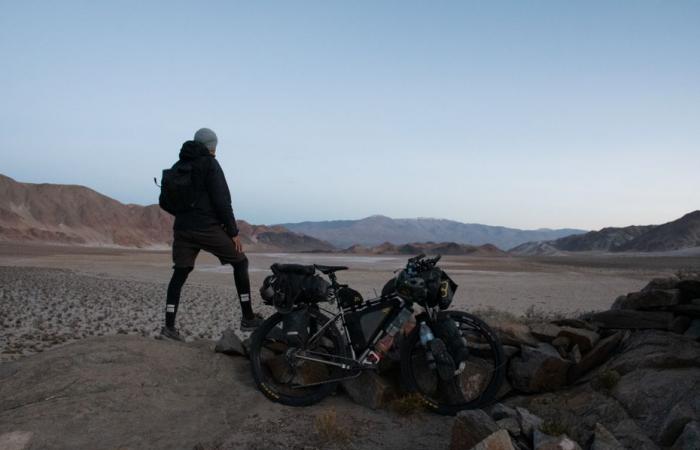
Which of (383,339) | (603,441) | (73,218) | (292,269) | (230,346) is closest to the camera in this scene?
(603,441)

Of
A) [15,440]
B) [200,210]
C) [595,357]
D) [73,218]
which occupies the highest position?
[73,218]

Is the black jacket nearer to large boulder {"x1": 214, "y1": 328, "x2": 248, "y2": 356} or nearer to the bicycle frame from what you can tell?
large boulder {"x1": 214, "y1": 328, "x2": 248, "y2": 356}

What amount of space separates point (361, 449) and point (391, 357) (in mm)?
1284

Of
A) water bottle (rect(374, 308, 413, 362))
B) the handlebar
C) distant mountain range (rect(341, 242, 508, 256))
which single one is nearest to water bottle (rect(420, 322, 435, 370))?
water bottle (rect(374, 308, 413, 362))

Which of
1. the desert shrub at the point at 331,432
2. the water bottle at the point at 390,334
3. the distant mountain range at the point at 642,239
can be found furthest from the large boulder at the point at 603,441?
the distant mountain range at the point at 642,239

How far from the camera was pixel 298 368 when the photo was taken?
5141 millimetres

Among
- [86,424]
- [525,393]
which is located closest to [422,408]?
[525,393]

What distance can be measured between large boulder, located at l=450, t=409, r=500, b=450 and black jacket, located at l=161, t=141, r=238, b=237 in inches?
124

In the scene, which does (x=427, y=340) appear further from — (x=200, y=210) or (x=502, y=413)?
(x=200, y=210)

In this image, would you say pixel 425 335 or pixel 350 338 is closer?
pixel 425 335

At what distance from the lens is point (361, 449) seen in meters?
4.12

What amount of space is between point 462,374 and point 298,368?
4.80 feet

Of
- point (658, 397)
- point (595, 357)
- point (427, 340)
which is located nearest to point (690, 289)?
point (595, 357)

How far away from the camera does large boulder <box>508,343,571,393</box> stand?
5.02 m
